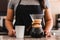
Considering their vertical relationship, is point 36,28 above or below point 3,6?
below

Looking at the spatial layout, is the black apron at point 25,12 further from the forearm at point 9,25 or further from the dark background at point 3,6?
the dark background at point 3,6

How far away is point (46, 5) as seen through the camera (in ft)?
5.59

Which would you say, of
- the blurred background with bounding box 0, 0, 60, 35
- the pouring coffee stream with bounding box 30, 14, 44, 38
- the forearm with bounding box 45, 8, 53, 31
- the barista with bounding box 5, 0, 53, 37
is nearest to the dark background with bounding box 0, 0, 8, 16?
the blurred background with bounding box 0, 0, 60, 35

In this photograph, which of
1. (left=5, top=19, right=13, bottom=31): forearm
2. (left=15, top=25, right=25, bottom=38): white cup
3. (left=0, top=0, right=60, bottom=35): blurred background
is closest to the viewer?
(left=15, top=25, right=25, bottom=38): white cup

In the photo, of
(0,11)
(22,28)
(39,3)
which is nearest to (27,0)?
(39,3)

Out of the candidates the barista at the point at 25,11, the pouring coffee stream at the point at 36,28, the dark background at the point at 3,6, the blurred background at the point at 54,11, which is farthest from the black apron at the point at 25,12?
the dark background at the point at 3,6

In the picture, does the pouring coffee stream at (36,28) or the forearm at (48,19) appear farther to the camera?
the forearm at (48,19)

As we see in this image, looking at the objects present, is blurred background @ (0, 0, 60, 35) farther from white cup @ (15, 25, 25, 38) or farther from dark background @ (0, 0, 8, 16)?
white cup @ (15, 25, 25, 38)

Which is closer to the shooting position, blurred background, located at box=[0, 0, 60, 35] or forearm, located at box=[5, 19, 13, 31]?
forearm, located at box=[5, 19, 13, 31]

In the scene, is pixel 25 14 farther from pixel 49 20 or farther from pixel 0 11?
pixel 0 11

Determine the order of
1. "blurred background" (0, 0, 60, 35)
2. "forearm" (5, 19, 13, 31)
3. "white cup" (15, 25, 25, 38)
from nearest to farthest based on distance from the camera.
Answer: "white cup" (15, 25, 25, 38), "forearm" (5, 19, 13, 31), "blurred background" (0, 0, 60, 35)

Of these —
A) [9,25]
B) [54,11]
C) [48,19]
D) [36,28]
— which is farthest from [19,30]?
[54,11]

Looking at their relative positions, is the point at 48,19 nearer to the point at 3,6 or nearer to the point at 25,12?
the point at 25,12

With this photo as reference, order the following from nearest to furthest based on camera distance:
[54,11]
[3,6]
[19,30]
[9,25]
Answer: [19,30]
[9,25]
[3,6]
[54,11]
